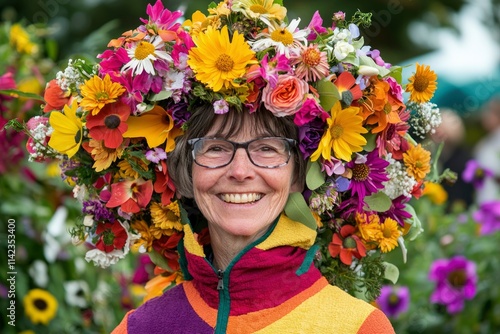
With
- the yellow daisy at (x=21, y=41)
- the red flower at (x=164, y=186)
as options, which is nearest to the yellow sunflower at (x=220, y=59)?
the red flower at (x=164, y=186)

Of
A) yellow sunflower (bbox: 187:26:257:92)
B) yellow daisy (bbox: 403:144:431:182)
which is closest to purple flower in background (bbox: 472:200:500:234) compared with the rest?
yellow daisy (bbox: 403:144:431:182)

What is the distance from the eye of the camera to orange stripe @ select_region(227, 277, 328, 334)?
237 cm

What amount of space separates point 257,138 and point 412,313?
2.38 meters

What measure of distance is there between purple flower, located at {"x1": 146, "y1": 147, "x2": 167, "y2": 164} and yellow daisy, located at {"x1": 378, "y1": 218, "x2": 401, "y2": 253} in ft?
2.22

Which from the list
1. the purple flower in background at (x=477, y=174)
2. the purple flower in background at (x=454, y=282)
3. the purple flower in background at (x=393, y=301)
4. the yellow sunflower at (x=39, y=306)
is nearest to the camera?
the yellow sunflower at (x=39, y=306)

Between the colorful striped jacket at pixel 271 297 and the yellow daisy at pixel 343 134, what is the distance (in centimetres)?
22

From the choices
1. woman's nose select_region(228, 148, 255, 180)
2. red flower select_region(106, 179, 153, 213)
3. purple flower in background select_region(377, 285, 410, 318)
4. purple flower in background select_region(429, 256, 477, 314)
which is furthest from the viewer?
purple flower in background select_region(429, 256, 477, 314)

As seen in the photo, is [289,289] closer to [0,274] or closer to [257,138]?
[257,138]

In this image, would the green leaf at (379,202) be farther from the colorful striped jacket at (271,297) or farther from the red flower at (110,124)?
the red flower at (110,124)

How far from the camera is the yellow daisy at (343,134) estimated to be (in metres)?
2.40

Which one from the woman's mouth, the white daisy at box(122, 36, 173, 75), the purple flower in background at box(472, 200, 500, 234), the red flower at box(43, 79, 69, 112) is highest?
the white daisy at box(122, 36, 173, 75)

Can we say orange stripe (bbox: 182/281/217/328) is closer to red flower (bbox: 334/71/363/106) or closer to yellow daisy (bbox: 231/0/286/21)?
red flower (bbox: 334/71/363/106)

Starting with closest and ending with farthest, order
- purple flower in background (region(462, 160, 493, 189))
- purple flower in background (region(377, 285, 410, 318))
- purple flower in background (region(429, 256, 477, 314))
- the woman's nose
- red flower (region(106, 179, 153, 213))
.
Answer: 1. the woman's nose
2. red flower (region(106, 179, 153, 213))
3. purple flower in background (region(377, 285, 410, 318))
4. purple flower in background (region(429, 256, 477, 314))
5. purple flower in background (region(462, 160, 493, 189))

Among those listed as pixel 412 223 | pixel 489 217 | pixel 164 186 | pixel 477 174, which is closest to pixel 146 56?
pixel 164 186
